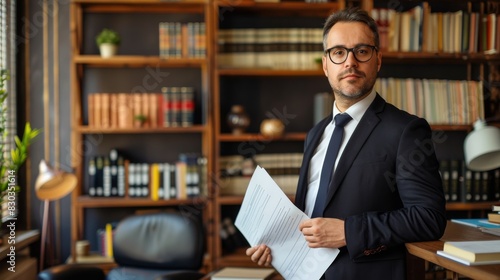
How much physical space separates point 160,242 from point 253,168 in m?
0.93

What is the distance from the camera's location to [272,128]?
143 inches

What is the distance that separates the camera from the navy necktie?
1.56 m

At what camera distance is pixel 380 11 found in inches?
142

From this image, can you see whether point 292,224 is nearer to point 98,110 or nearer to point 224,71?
point 224,71

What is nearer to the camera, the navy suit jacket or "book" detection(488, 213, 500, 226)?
the navy suit jacket

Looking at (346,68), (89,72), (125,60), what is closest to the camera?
(346,68)

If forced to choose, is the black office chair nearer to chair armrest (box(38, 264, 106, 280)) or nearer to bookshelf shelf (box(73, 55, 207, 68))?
chair armrest (box(38, 264, 106, 280))

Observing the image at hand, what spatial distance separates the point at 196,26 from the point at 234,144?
920mm

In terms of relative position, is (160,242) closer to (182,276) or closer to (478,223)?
(182,276)

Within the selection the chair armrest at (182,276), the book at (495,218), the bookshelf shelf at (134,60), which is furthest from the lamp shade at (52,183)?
the book at (495,218)

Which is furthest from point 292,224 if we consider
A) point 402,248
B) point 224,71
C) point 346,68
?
point 224,71

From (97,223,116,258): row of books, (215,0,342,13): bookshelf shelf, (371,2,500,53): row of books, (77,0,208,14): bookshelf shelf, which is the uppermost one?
(77,0,208,14): bookshelf shelf

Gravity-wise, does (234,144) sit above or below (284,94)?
below

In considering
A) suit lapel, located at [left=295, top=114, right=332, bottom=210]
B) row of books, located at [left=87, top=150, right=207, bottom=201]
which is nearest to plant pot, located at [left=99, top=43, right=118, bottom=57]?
row of books, located at [left=87, top=150, right=207, bottom=201]
